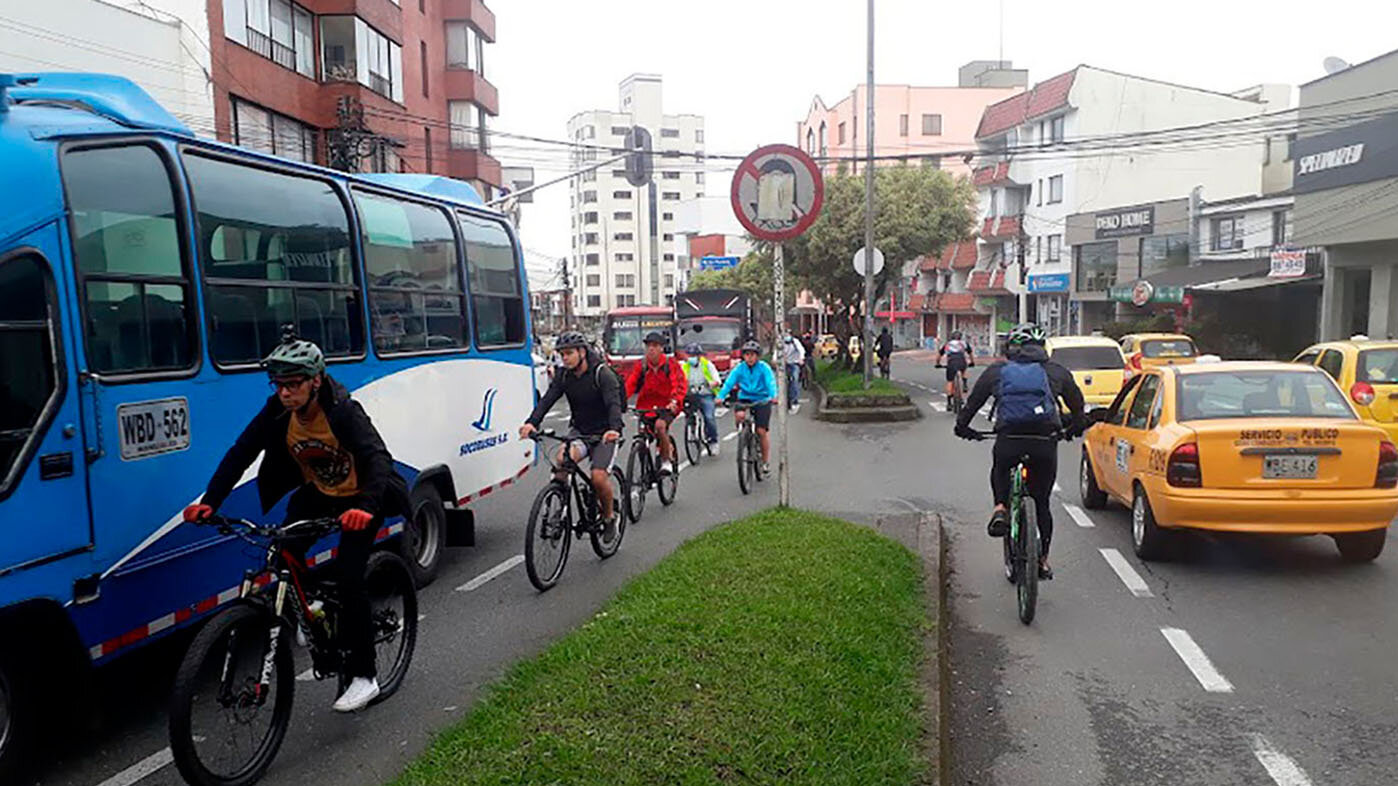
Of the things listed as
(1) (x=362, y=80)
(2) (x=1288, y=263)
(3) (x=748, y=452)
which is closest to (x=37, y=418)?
(3) (x=748, y=452)

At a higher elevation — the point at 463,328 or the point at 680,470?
the point at 463,328

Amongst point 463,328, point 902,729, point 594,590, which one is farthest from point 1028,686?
point 463,328

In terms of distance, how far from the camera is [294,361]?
14.7 ft

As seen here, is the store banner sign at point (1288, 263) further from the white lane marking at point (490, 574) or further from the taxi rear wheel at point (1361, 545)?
the white lane marking at point (490, 574)

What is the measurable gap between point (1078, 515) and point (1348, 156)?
2192 centimetres

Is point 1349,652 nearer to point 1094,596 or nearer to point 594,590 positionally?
point 1094,596

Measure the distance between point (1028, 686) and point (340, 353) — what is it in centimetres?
454

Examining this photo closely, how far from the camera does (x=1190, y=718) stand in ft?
17.0

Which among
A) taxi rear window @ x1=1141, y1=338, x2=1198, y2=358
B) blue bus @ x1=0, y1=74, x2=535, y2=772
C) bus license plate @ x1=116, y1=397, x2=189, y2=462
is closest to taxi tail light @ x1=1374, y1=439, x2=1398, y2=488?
blue bus @ x1=0, y1=74, x2=535, y2=772

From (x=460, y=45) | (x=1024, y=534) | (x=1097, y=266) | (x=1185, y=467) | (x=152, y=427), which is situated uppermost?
(x=460, y=45)

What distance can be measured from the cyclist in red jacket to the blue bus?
371 cm

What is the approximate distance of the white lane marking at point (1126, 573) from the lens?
299 inches

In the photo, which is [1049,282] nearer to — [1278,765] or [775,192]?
[775,192]

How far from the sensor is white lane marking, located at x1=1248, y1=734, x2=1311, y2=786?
4479 mm
